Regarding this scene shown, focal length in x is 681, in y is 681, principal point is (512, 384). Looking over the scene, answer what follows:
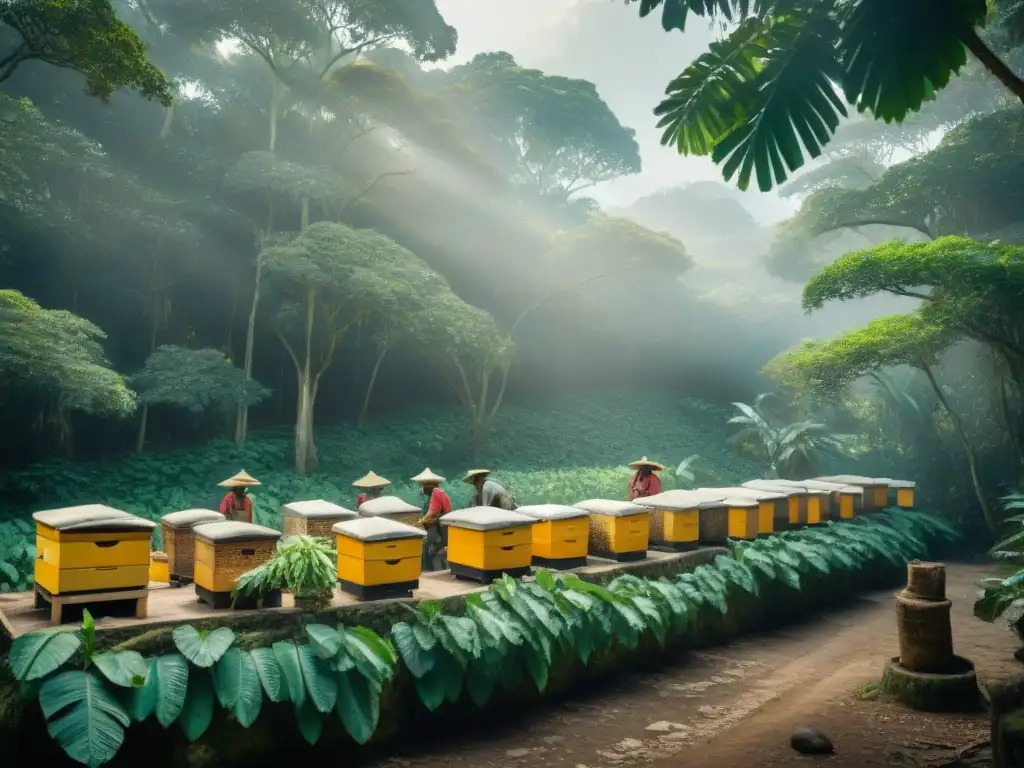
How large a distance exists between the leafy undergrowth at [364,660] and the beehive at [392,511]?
1.14 m

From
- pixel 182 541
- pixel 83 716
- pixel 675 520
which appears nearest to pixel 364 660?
pixel 83 716

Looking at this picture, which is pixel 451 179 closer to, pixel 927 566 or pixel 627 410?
pixel 627 410

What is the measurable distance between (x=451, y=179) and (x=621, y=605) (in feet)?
64.1

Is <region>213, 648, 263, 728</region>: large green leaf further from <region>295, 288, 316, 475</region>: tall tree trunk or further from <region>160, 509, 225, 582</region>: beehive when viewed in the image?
<region>295, 288, 316, 475</region>: tall tree trunk

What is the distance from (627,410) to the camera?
28656 millimetres

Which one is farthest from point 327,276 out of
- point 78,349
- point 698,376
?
point 698,376

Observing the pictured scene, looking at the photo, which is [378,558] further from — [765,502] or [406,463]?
[406,463]

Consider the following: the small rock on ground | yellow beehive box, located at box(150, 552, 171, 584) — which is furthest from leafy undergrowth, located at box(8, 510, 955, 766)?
yellow beehive box, located at box(150, 552, 171, 584)

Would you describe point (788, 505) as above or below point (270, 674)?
above

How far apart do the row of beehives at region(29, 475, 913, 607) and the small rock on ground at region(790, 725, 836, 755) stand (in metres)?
2.58

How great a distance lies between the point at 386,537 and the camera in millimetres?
5348

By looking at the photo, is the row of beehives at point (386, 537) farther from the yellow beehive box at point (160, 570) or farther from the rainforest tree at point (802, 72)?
the rainforest tree at point (802, 72)

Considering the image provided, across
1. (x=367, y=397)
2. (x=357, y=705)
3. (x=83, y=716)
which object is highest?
(x=367, y=397)

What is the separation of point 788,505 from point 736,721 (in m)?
4.87
